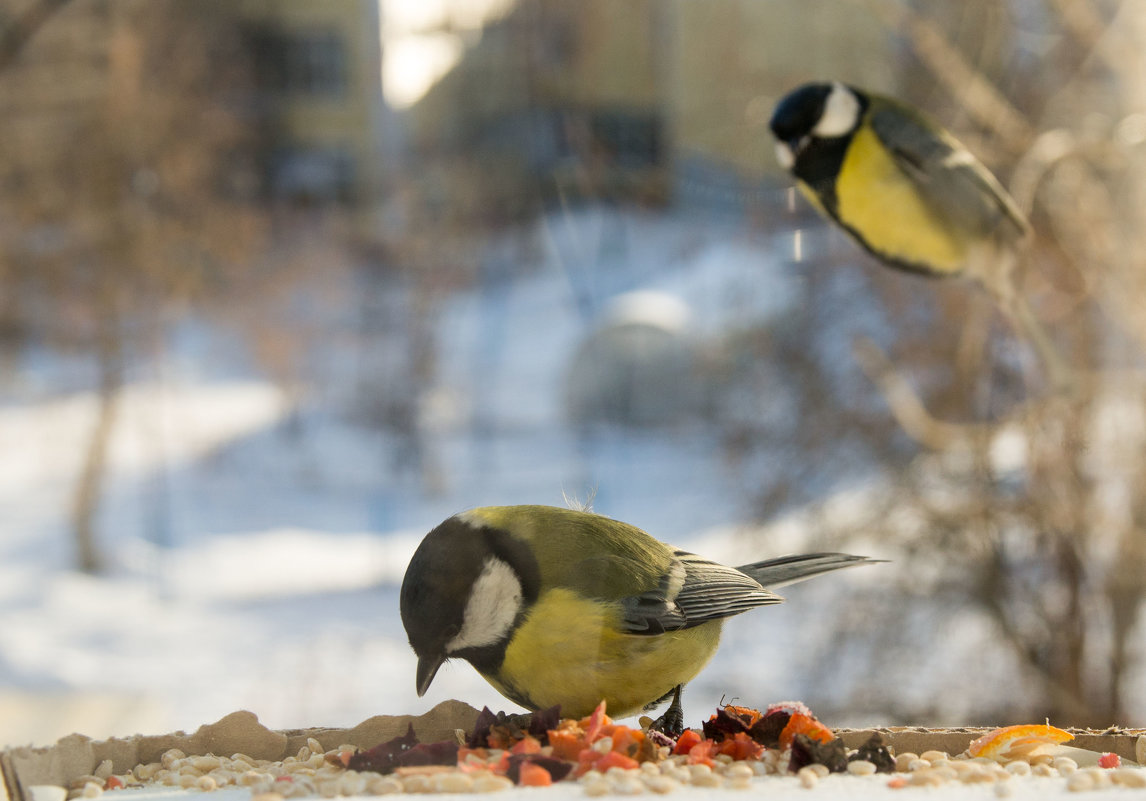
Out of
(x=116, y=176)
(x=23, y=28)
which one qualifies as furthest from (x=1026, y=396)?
(x=23, y=28)

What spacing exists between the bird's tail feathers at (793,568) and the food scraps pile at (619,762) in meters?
0.11

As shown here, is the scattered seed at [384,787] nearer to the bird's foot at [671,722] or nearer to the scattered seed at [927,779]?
the bird's foot at [671,722]

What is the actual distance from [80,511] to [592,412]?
1556 mm

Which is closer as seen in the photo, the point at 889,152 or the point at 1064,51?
the point at 889,152

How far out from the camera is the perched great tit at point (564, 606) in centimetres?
63

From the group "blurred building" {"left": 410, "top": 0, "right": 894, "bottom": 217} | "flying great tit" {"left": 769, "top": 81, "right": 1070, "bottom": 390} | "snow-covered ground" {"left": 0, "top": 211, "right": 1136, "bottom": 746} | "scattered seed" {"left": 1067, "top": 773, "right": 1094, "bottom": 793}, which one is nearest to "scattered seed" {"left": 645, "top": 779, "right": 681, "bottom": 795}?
"scattered seed" {"left": 1067, "top": 773, "right": 1094, "bottom": 793}

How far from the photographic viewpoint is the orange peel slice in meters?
0.75

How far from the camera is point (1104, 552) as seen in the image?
276 cm

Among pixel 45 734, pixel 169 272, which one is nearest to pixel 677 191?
pixel 169 272

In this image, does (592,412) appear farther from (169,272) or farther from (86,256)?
(86,256)

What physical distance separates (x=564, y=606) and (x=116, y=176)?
8.07 ft

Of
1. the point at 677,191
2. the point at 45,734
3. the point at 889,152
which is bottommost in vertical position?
the point at 45,734

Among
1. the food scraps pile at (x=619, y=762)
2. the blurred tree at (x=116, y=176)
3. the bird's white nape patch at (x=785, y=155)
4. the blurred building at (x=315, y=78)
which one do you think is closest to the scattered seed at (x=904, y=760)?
the food scraps pile at (x=619, y=762)

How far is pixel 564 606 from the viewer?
2.16 feet
